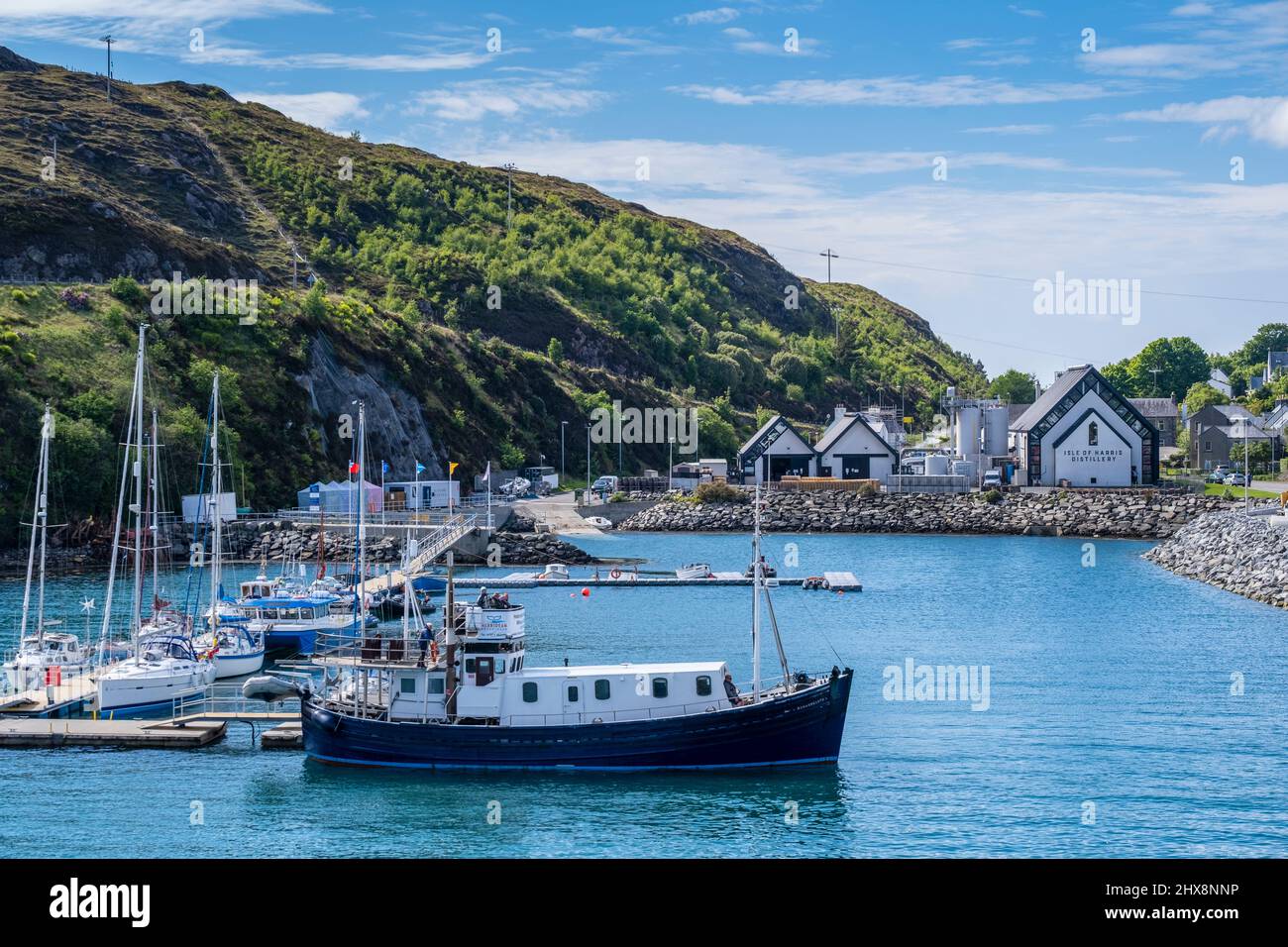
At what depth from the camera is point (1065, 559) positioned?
8888 cm

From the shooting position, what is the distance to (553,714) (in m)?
37.5

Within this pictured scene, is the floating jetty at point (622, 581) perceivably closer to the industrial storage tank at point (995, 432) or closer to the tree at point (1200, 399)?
the industrial storage tank at point (995, 432)

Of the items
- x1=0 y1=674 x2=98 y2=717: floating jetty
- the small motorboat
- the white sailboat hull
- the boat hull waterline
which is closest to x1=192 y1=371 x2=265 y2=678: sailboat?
the white sailboat hull

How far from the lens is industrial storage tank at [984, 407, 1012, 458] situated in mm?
132375

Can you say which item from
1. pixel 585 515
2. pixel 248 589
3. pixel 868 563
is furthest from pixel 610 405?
pixel 248 589

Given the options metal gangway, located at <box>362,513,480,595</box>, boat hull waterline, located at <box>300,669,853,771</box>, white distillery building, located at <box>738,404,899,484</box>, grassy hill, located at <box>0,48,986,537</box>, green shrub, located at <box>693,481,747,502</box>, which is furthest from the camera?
white distillery building, located at <box>738,404,899,484</box>

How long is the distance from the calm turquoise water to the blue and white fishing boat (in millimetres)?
642

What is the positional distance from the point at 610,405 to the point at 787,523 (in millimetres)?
42408

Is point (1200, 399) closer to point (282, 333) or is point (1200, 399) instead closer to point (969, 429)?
point (969, 429)

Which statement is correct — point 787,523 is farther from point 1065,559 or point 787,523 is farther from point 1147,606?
point 1147,606

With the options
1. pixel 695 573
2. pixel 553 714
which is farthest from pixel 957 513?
pixel 553 714

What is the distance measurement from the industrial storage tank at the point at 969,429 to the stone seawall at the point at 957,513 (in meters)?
19.5

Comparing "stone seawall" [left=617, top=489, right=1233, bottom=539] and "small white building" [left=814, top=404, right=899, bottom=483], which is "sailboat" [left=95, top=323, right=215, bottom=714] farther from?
"small white building" [left=814, top=404, right=899, bottom=483]

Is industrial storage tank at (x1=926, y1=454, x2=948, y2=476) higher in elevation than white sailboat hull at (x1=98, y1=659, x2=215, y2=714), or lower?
higher
